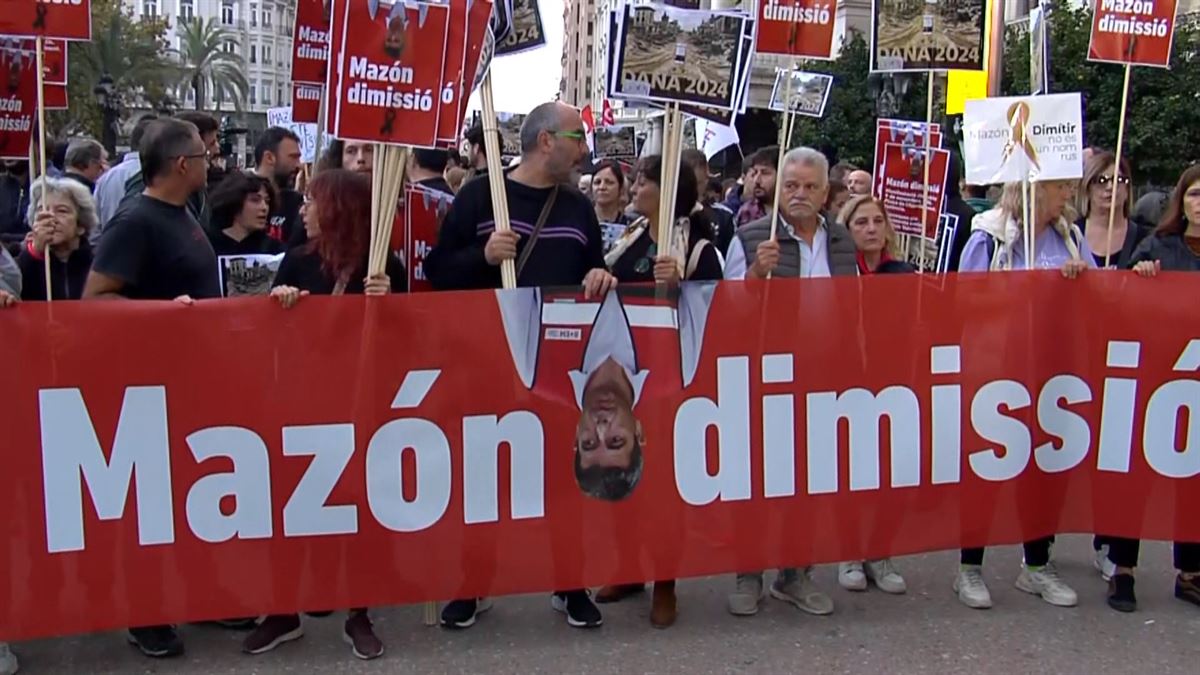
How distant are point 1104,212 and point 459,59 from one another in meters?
3.67

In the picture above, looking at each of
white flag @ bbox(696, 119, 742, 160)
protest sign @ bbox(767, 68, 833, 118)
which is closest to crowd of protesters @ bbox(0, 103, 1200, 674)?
white flag @ bbox(696, 119, 742, 160)

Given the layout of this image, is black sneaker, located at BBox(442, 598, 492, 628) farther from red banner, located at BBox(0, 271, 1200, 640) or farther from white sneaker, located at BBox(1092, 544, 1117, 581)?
white sneaker, located at BBox(1092, 544, 1117, 581)

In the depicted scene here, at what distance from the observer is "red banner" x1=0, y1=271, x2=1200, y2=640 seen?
13.5ft

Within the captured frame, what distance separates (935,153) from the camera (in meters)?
7.14

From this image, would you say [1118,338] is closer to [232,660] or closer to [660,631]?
Answer: [660,631]

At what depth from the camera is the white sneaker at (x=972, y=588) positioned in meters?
5.02

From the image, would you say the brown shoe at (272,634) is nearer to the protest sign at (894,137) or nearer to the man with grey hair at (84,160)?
the protest sign at (894,137)

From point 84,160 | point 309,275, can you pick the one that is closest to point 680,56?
point 309,275

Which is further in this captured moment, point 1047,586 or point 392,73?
point 1047,586

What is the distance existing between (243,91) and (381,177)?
8949 cm

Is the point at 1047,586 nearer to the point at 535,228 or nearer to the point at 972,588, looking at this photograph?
the point at 972,588

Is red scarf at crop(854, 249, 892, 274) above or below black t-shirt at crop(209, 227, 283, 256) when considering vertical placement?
above

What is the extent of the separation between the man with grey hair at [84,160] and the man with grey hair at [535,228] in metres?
4.70

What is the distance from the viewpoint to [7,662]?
4.17 metres
